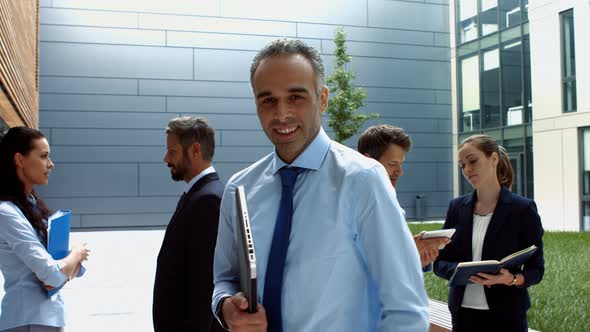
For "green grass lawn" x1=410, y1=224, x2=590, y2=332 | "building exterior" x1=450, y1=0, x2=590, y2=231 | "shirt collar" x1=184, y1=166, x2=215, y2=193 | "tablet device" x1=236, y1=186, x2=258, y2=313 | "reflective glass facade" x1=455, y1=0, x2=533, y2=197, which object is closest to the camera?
"tablet device" x1=236, y1=186, x2=258, y2=313

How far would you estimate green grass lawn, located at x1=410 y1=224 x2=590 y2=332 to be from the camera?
654 centimetres

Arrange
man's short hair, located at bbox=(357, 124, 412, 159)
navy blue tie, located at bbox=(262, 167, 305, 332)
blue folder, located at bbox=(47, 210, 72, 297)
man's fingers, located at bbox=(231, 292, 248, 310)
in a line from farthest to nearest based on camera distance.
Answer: man's short hair, located at bbox=(357, 124, 412, 159) < blue folder, located at bbox=(47, 210, 72, 297) < navy blue tie, located at bbox=(262, 167, 305, 332) < man's fingers, located at bbox=(231, 292, 248, 310)

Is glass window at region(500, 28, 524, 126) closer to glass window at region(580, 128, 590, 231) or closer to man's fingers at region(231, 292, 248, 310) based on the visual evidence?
glass window at region(580, 128, 590, 231)

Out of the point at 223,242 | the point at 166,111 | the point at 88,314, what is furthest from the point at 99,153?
the point at 223,242

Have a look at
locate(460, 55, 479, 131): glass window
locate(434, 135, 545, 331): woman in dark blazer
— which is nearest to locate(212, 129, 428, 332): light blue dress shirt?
locate(434, 135, 545, 331): woman in dark blazer

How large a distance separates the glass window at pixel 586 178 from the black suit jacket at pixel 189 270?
18.4m

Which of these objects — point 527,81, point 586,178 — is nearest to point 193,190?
point 586,178

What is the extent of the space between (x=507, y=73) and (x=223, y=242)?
22.4 meters

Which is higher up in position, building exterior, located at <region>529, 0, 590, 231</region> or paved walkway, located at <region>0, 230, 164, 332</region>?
Result: building exterior, located at <region>529, 0, 590, 231</region>

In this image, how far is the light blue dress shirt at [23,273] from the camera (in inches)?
117

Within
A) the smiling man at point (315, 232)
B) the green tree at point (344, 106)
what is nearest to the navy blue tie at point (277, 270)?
the smiling man at point (315, 232)

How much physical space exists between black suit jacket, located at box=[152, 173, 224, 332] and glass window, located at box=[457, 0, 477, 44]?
23137mm

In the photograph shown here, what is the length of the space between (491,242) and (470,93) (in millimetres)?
21988

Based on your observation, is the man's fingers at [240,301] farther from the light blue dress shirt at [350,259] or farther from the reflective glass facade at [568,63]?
the reflective glass facade at [568,63]
